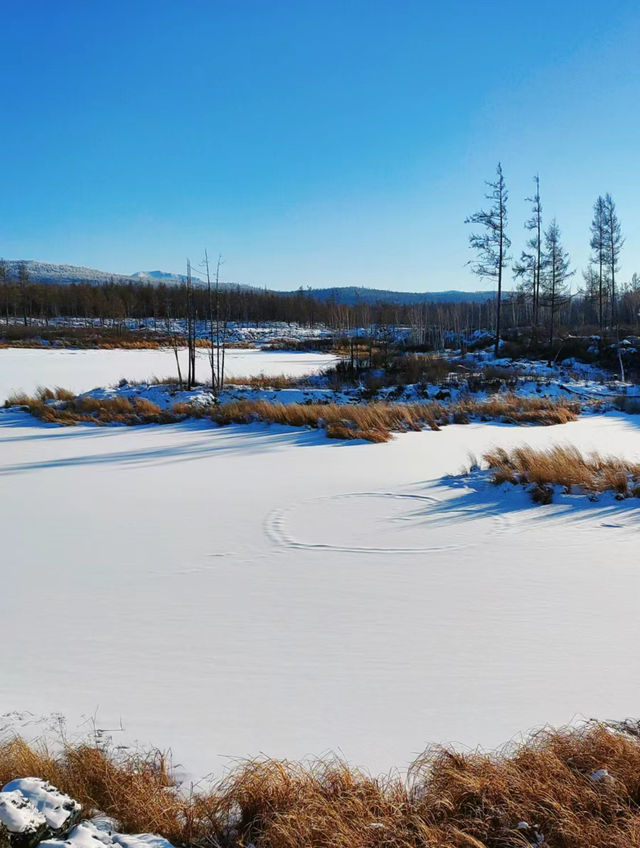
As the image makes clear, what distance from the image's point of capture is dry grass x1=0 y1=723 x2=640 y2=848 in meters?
2.10

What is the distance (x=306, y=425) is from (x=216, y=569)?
858 centimetres

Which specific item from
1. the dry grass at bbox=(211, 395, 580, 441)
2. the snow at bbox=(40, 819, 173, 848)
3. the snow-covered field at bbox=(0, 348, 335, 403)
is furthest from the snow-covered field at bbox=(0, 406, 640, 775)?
the snow-covered field at bbox=(0, 348, 335, 403)

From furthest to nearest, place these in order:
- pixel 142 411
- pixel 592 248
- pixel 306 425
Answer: pixel 592 248 → pixel 142 411 → pixel 306 425

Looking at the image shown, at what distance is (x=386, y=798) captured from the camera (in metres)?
2.29

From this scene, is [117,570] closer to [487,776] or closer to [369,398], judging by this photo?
[487,776]

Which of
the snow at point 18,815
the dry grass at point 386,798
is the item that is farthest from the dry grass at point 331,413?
the snow at point 18,815

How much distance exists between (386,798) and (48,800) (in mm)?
1244

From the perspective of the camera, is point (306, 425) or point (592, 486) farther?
point (306, 425)

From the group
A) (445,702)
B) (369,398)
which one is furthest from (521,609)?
(369,398)

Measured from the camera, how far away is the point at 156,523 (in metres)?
6.48

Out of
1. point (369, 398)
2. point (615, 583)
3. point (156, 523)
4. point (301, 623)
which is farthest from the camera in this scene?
point (369, 398)

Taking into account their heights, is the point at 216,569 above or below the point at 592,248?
below

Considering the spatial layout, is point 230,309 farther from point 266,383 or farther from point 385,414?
point 385,414

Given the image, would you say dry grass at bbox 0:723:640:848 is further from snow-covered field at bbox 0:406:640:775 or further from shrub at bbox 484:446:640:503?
shrub at bbox 484:446:640:503
